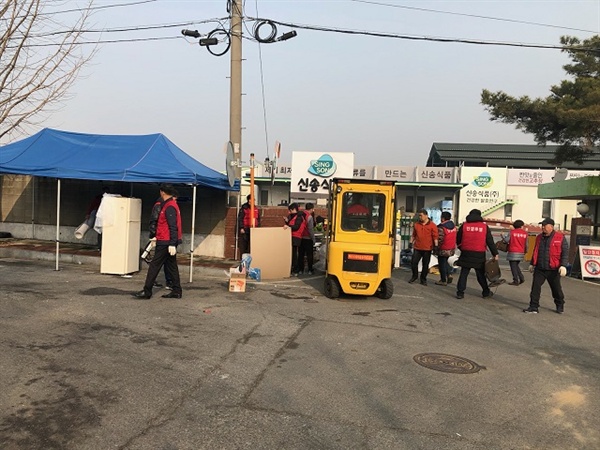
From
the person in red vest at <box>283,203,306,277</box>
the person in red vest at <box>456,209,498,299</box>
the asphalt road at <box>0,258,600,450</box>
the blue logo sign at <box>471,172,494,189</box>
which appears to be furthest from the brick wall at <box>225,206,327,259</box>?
the blue logo sign at <box>471,172,494,189</box>

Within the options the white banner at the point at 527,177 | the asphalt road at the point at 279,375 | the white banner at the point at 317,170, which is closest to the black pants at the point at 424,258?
the asphalt road at the point at 279,375

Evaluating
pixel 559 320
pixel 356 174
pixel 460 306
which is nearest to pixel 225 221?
pixel 460 306

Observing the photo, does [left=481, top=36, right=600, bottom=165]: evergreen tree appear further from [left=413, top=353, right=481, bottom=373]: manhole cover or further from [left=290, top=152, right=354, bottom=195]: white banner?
[left=413, top=353, right=481, bottom=373]: manhole cover

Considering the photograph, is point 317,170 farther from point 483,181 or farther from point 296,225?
point 483,181

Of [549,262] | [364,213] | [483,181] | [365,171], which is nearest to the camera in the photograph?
[549,262]

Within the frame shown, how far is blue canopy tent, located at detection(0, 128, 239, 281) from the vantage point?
459 inches

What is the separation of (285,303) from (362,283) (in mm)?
1545

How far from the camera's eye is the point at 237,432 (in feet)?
13.3

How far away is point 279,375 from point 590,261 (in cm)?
1340

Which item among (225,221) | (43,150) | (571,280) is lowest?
Result: (571,280)

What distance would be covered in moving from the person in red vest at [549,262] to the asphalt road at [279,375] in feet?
1.34

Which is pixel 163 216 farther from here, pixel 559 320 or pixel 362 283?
pixel 559 320

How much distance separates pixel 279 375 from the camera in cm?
543

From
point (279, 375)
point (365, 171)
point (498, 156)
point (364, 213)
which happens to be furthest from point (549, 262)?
point (498, 156)
